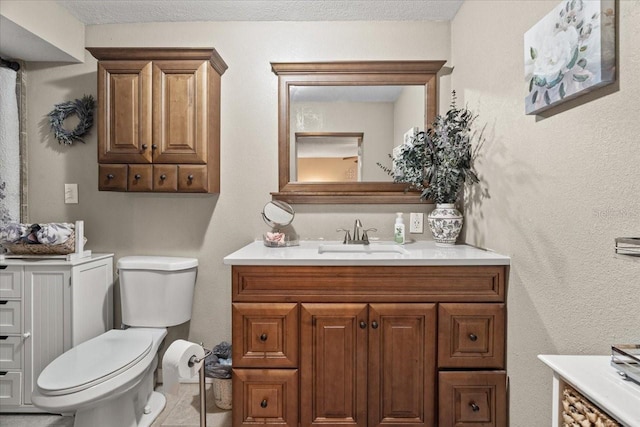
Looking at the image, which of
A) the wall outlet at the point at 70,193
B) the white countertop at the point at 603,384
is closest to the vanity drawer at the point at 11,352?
the wall outlet at the point at 70,193

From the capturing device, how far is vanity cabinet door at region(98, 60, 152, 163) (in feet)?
6.63

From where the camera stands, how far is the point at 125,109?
6.66ft

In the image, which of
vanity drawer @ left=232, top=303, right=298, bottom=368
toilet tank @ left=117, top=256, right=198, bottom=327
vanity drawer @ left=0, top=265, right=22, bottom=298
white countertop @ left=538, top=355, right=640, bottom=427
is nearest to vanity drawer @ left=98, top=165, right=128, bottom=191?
toilet tank @ left=117, top=256, right=198, bottom=327

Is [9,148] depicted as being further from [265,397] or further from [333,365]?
[333,365]

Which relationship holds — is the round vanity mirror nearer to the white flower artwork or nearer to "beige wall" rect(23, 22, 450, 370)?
"beige wall" rect(23, 22, 450, 370)

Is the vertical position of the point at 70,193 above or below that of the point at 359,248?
above

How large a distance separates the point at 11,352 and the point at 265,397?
1.50m

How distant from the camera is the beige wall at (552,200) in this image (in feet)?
3.11

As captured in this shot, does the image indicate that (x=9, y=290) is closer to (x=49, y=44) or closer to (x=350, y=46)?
(x=49, y=44)

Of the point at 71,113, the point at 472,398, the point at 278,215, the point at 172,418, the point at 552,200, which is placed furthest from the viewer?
the point at 71,113

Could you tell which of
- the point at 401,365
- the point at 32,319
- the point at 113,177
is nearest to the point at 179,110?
the point at 113,177

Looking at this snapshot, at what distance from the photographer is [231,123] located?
90.0 inches

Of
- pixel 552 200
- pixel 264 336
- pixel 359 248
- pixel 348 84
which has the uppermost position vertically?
pixel 348 84

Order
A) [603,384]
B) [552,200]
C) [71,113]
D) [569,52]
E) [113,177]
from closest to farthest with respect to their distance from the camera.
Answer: [603,384], [569,52], [552,200], [113,177], [71,113]
